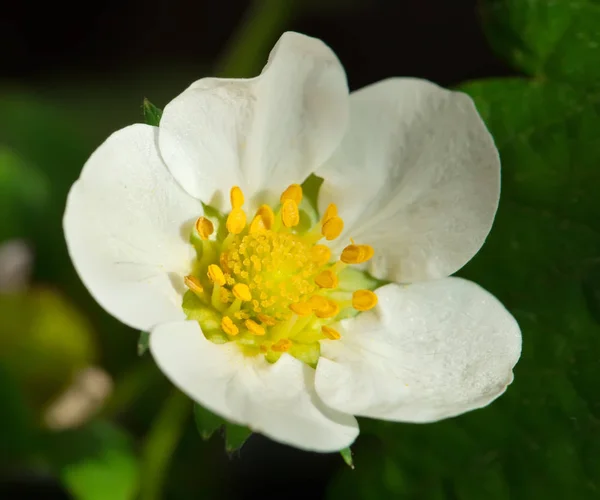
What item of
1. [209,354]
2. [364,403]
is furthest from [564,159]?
[209,354]

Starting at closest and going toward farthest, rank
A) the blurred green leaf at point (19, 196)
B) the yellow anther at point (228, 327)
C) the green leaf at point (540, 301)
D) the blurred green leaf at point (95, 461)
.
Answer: the yellow anther at point (228, 327) → the green leaf at point (540, 301) → the blurred green leaf at point (95, 461) → the blurred green leaf at point (19, 196)

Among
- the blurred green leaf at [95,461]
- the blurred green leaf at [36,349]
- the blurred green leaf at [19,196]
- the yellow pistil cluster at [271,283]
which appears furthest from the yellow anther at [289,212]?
the blurred green leaf at [19,196]

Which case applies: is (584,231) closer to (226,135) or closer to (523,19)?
(523,19)

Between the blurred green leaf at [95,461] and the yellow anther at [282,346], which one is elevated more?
the yellow anther at [282,346]

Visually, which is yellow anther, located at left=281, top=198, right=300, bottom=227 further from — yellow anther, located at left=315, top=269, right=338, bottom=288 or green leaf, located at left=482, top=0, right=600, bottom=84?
green leaf, located at left=482, top=0, right=600, bottom=84

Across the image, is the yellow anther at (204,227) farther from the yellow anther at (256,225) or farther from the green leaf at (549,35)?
the green leaf at (549,35)

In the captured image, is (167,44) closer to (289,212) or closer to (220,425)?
(289,212)

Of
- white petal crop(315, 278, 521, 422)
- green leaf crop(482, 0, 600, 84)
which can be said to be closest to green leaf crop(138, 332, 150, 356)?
white petal crop(315, 278, 521, 422)
